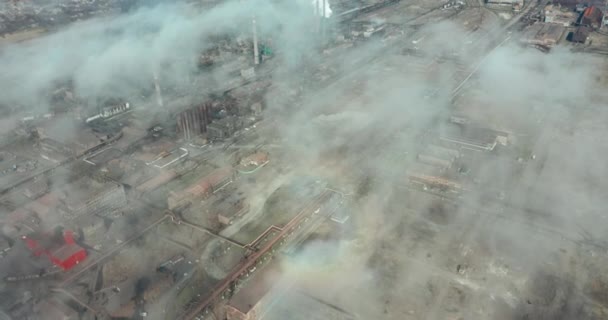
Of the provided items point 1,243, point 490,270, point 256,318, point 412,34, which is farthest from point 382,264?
point 412,34

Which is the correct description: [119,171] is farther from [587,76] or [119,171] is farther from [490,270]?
[587,76]

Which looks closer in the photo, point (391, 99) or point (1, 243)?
point (1, 243)

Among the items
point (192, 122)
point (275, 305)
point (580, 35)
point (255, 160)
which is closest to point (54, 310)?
point (275, 305)

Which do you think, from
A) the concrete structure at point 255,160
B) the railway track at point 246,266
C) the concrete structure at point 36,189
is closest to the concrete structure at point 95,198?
the concrete structure at point 36,189

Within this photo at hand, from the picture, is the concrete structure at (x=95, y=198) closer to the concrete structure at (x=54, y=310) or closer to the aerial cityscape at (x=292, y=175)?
the aerial cityscape at (x=292, y=175)

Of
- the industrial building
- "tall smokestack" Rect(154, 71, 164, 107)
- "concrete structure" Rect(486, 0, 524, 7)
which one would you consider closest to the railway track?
the industrial building

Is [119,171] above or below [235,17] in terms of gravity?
below
